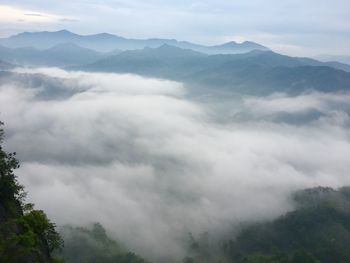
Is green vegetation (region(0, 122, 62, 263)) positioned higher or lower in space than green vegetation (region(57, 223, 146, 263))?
higher

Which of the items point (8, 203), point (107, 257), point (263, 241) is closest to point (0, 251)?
point (8, 203)

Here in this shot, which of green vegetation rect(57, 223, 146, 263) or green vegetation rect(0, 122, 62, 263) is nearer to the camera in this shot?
green vegetation rect(0, 122, 62, 263)

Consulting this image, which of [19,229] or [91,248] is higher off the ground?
[19,229]

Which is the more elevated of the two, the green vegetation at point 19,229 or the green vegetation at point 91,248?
the green vegetation at point 19,229

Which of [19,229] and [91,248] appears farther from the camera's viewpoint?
[91,248]

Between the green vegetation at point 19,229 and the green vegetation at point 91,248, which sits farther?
the green vegetation at point 91,248
